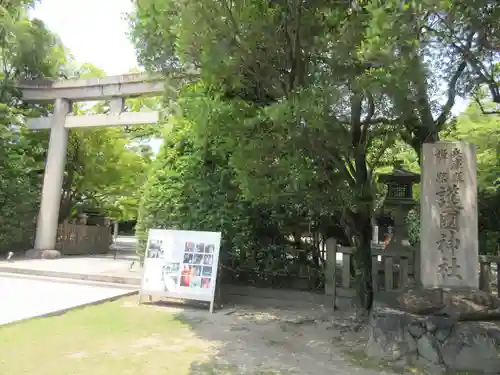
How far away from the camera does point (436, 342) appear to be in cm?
487

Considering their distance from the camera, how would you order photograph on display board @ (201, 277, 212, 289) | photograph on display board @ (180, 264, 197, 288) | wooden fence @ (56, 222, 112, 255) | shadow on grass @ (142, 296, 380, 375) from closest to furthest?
shadow on grass @ (142, 296, 380, 375) → photograph on display board @ (201, 277, 212, 289) → photograph on display board @ (180, 264, 197, 288) → wooden fence @ (56, 222, 112, 255)

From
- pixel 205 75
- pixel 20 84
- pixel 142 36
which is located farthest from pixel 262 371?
pixel 20 84

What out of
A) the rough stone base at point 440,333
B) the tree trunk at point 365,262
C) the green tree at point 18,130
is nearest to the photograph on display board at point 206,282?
the tree trunk at point 365,262

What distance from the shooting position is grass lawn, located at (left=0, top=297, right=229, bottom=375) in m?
4.22

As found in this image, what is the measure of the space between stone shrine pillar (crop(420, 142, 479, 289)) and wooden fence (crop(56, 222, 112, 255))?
45.6 ft

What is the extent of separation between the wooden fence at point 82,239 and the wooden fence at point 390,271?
38.0 feet

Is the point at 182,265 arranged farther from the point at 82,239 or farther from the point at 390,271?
the point at 82,239

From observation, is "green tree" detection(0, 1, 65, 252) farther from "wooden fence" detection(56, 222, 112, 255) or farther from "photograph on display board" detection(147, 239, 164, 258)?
"photograph on display board" detection(147, 239, 164, 258)

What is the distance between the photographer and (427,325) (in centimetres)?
494

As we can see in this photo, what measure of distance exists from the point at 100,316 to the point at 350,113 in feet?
16.4

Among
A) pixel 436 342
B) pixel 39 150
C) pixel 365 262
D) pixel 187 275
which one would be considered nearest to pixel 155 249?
pixel 187 275

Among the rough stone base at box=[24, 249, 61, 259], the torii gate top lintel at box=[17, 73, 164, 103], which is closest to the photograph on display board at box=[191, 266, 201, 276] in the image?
the torii gate top lintel at box=[17, 73, 164, 103]

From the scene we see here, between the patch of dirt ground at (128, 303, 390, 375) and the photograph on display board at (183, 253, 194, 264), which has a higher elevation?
the photograph on display board at (183, 253, 194, 264)

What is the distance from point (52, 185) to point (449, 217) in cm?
1311
